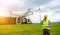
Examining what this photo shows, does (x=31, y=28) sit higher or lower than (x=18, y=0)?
lower

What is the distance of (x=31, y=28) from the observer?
4.61 meters

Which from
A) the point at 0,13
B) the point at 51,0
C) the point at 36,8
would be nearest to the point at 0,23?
the point at 0,13

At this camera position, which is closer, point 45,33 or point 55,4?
point 45,33

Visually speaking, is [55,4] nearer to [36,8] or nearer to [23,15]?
[36,8]

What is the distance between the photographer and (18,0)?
177 inches

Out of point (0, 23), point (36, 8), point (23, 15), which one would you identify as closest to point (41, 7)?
point (36, 8)

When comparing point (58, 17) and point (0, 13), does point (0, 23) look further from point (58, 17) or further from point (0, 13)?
point (58, 17)

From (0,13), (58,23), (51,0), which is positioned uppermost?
(51,0)

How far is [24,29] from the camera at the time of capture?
460cm

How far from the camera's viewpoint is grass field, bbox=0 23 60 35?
4500 mm

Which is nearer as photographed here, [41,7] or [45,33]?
[45,33]

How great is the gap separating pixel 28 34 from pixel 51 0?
42.6 inches

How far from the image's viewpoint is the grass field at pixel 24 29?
450 centimetres

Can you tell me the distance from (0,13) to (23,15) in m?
0.60
